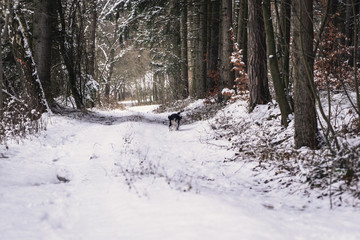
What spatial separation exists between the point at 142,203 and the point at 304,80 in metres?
3.45

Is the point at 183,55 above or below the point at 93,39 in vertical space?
below

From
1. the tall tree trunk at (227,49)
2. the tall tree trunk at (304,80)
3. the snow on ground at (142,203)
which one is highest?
the tall tree trunk at (227,49)

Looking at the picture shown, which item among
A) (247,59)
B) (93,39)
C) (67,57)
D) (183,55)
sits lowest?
(247,59)

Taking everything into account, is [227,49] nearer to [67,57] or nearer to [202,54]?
[202,54]

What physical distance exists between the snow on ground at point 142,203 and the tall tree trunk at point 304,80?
1.26m

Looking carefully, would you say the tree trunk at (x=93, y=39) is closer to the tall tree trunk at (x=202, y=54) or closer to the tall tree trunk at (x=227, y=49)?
the tall tree trunk at (x=202, y=54)

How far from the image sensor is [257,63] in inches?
336

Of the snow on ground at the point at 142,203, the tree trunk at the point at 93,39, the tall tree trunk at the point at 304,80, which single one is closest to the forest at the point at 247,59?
the tall tree trunk at the point at 304,80

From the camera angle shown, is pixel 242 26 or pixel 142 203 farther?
pixel 242 26

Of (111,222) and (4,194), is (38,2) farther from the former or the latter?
(111,222)

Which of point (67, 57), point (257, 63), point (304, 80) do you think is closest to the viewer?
point (304, 80)

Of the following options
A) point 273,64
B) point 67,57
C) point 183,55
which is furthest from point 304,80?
point 183,55

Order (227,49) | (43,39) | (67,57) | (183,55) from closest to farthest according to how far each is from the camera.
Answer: (43,39), (227,49), (67,57), (183,55)

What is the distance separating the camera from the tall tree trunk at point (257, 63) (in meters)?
8.30
